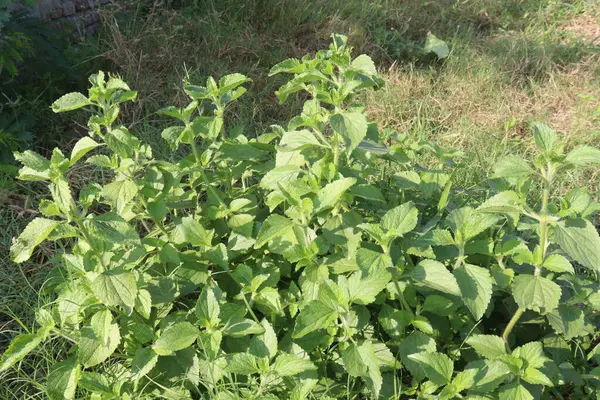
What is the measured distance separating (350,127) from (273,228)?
350 millimetres

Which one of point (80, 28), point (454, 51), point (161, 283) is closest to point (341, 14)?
point (454, 51)

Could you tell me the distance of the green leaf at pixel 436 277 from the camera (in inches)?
57.8

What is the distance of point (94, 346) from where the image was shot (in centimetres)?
158

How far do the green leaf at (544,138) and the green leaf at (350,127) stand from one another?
0.44m

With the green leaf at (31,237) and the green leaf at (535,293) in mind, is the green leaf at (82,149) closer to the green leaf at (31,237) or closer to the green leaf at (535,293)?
the green leaf at (31,237)

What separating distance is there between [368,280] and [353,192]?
30 centimetres

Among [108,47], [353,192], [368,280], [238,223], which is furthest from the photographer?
[108,47]

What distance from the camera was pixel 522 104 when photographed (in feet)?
12.3

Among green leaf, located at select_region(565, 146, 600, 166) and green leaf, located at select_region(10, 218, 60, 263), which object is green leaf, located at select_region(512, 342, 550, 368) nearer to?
green leaf, located at select_region(565, 146, 600, 166)

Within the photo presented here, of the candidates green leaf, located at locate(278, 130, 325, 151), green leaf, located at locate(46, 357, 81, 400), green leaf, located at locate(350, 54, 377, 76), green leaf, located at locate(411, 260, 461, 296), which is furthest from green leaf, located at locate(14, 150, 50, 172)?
green leaf, located at locate(411, 260, 461, 296)

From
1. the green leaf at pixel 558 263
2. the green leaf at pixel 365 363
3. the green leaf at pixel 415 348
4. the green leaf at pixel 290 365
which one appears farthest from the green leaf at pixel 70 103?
the green leaf at pixel 558 263

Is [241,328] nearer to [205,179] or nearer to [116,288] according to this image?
[116,288]

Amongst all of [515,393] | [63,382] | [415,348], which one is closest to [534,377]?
[515,393]

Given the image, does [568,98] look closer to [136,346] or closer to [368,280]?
[368,280]
